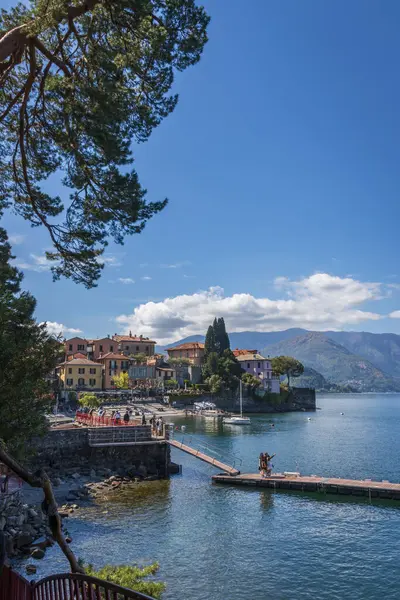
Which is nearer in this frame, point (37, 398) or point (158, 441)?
point (37, 398)

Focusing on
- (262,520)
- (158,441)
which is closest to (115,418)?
(158,441)

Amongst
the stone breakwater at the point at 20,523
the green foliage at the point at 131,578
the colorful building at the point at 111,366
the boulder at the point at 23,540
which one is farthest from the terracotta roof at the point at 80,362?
the green foliage at the point at 131,578

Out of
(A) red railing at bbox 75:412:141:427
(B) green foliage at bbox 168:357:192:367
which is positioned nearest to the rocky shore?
(A) red railing at bbox 75:412:141:427

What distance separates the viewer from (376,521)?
24688 mm

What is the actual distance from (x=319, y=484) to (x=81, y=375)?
8732cm

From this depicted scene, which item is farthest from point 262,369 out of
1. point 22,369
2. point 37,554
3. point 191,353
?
point 22,369

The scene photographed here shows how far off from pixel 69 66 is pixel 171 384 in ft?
377

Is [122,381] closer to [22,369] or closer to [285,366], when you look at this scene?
[285,366]

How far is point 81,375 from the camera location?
10981cm

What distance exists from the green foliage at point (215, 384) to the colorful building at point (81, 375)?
27.4 m

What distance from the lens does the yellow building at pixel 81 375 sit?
106531mm

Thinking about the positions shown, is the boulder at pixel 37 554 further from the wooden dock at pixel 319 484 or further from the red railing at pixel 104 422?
the red railing at pixel 104 422

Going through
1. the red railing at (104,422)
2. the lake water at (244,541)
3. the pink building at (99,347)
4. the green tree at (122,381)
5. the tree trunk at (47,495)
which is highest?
the pink building at (99,347)

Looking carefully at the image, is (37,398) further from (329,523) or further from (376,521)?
(376,521)
